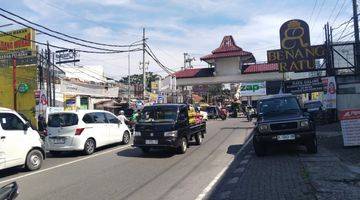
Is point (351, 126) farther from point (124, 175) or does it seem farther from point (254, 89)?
point (254, 89)

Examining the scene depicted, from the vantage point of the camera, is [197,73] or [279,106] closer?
[279,106]

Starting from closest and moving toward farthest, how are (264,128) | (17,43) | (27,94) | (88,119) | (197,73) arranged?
(264,128), (88,119), (27,94), (17,43), (197,73)

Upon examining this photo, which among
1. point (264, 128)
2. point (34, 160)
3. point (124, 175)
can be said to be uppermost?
point (264, 128)

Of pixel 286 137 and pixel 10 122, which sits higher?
pixel 10 122

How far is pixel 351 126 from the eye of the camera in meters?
15.3

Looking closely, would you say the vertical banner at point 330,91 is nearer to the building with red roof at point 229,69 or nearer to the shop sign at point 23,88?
the building with red roof at point 229,69

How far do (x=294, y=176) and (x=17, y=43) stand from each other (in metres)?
33.9

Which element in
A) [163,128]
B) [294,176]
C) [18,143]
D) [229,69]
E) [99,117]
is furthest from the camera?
[229,69]

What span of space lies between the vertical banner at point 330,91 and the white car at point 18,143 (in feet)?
71.3

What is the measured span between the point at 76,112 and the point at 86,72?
142 feet

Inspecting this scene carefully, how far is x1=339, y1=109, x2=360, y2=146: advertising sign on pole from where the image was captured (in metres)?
15.3

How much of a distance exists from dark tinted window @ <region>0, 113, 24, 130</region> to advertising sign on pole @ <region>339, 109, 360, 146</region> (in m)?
10.3

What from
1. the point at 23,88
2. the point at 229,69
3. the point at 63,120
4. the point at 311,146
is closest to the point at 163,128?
the point at 63,120

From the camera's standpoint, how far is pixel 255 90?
71188mm
